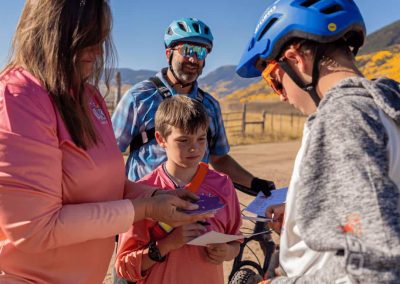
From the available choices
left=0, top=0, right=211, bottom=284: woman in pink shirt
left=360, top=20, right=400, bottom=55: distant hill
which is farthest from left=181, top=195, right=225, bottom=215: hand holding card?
left=360, top=20, right=400, bottom=55: distant hill

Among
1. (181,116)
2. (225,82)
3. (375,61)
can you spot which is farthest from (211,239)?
(225,82)

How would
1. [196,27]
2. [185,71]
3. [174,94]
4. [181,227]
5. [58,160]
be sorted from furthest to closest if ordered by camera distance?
[196,27] < [185,71] < [174,94] < [181,227] < [58,160]

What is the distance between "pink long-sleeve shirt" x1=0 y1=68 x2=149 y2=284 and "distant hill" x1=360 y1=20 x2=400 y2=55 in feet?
329

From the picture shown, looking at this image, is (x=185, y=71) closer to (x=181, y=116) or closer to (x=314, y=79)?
(x=181, y=116)

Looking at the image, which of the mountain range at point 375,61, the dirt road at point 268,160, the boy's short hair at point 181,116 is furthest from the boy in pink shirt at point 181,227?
the mountain range at point 375,61

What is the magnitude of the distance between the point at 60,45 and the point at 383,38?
112 metres

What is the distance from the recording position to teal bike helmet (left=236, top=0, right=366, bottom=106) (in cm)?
154

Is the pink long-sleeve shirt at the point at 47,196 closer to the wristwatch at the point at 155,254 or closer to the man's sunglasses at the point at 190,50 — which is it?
the wristwatch at the point at 155,254

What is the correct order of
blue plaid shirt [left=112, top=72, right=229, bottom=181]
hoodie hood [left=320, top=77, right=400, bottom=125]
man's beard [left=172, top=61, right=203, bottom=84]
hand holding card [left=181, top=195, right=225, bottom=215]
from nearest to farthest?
hoodie hood [left=320, top=77, right=400, bottom=125], hand holding card [left=181, top=195, right=225, bottom=215], blue plaid shirt [left=112, top=72, right=229, bottom=181], man's beard [left=172, top=61, right=203, bottom=84]

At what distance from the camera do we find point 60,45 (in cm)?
173

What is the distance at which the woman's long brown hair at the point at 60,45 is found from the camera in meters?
1.71

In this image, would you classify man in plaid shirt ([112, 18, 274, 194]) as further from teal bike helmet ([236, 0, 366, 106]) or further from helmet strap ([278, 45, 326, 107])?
helmet strap ([278, 45, 326, 107])

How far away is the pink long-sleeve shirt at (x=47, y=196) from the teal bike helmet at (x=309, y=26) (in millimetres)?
794

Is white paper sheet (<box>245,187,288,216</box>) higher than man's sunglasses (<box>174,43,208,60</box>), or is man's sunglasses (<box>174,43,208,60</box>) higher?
man's sunglasses (<box>174,43,208,60</box>)
